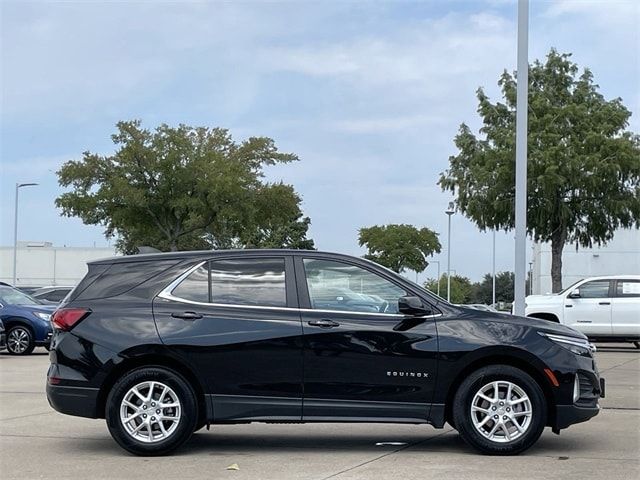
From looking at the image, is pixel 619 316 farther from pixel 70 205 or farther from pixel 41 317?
pixel 70 205

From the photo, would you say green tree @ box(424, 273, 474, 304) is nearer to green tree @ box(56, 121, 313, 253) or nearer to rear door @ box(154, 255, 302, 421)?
green tree @ box(56, 121, 313, 253)

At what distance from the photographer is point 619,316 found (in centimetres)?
2378

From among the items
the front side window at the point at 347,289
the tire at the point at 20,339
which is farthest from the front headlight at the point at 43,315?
the front side window at the point at 347,289

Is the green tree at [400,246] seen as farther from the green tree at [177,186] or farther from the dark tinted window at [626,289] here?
the dark tinted window at [626,289]

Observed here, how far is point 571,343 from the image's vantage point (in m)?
8.62

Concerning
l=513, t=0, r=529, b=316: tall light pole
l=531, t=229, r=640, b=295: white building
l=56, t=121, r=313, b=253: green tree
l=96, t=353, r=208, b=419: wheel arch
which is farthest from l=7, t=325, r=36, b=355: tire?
l=531, t=229, r=640, b=295: white building

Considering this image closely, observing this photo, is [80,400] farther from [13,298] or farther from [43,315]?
[13,298]

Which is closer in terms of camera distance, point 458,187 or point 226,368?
point 226,368

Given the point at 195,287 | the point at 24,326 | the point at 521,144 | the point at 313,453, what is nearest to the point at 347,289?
the point at 195,287

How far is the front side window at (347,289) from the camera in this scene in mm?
8633

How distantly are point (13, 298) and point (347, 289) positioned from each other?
15.3m

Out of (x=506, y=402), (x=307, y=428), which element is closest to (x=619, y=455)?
(x=506, y=402)

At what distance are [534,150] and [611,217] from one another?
13.2ft

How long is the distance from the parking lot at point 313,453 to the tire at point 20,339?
10336 mm
